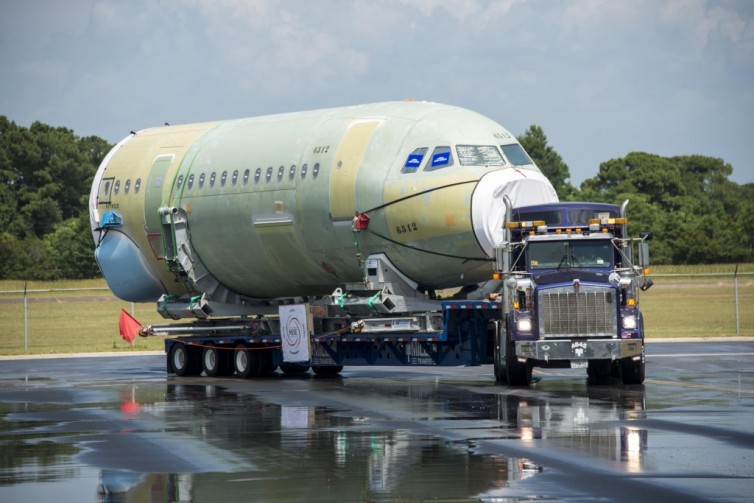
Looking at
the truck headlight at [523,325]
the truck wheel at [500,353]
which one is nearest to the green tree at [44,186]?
the truck wheel at [500,353]

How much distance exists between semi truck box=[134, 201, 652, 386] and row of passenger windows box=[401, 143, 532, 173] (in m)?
1.68

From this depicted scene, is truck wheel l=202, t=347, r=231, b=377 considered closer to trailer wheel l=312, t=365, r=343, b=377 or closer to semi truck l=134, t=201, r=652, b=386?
semi truck l=134, t=201, r=652, b=386

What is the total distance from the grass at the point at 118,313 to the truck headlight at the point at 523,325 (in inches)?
657

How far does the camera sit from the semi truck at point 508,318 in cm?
2409

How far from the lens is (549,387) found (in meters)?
25.2

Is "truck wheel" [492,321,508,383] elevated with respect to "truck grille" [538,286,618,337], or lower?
lower

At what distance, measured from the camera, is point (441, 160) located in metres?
27.0

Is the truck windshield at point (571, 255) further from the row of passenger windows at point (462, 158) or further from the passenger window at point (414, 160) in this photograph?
the passenger window at point (414, 160)

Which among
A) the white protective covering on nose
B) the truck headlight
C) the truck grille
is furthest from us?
the white protective covering on nose

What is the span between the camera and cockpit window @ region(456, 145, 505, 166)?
2700cm

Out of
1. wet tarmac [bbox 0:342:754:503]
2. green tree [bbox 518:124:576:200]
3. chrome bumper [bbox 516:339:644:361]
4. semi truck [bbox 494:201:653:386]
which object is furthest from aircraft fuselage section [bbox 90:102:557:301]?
green tree [bbox 518:124:576:200]

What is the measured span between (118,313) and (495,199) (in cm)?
3908

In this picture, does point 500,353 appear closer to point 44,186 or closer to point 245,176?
point 245,176

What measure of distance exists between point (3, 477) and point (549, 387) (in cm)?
1266
